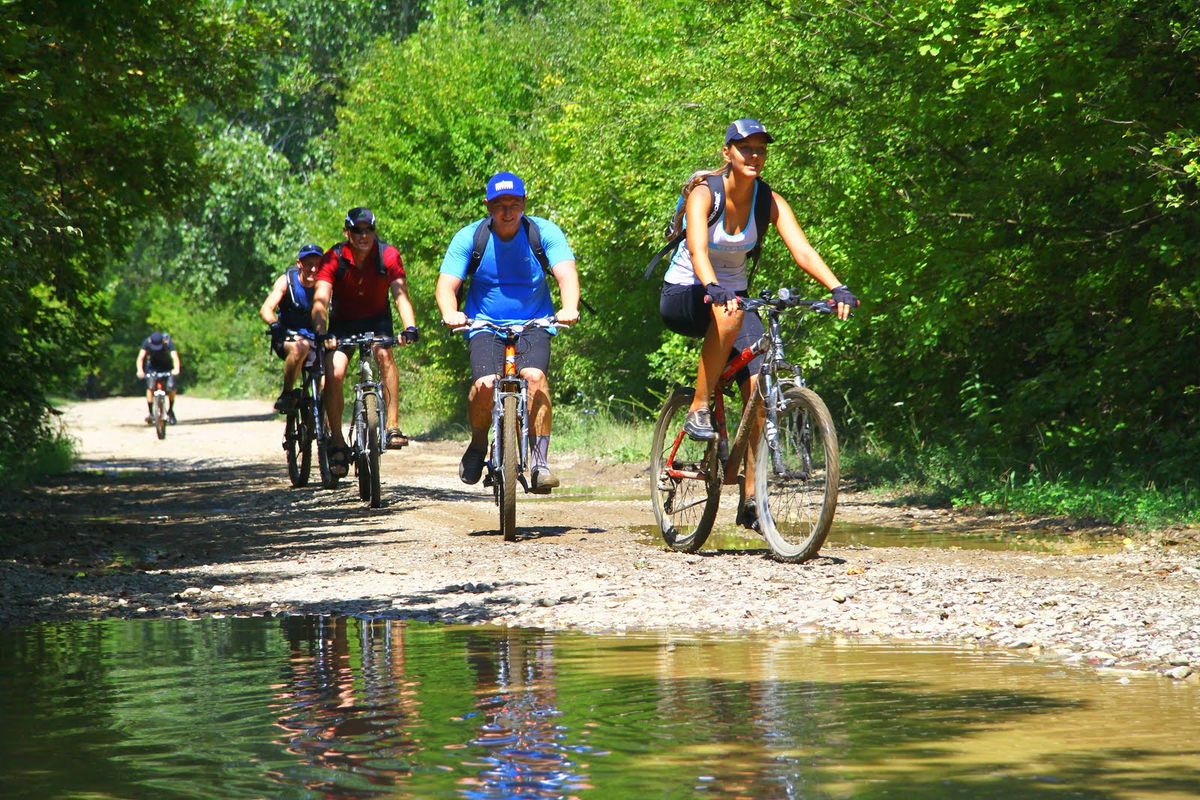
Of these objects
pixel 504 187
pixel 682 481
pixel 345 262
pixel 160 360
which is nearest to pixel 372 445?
pixel 345 262

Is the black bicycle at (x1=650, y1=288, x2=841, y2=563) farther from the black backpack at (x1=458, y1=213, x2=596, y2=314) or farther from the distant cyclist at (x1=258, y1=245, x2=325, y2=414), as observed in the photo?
the distant cyclist at (x1=258, y1=245, x2=325, y2=414)

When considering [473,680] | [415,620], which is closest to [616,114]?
[415,620]

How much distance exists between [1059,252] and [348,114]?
21.3m

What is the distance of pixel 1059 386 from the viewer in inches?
462

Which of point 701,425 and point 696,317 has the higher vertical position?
point 696,317

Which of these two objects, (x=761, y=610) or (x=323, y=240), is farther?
(x=323, y=240)

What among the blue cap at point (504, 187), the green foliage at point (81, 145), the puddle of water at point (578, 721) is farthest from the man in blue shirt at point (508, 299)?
the puddle of water at point (578, 721)

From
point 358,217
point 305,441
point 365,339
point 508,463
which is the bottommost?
point 508,463

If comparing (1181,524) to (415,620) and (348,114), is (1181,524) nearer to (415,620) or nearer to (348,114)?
(415,620)

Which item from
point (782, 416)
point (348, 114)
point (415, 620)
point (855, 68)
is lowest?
point (415, 620)

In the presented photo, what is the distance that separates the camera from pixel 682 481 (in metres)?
8.79

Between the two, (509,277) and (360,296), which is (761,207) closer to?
(509,277)

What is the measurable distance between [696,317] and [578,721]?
453 centimetres

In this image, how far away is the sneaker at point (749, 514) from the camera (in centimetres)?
824
